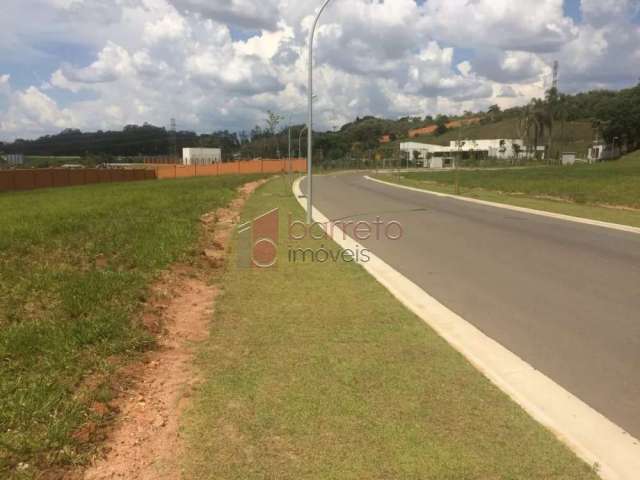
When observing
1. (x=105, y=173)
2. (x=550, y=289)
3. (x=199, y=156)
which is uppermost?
(x=199, y=156)

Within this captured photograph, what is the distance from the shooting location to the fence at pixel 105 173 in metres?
42.2

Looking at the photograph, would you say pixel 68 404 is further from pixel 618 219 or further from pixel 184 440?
pixel 618 219

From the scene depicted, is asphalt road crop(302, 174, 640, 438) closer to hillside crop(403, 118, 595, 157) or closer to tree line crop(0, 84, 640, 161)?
tree line crop(0, 84, 640, 161)

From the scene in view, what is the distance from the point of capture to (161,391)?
428cm

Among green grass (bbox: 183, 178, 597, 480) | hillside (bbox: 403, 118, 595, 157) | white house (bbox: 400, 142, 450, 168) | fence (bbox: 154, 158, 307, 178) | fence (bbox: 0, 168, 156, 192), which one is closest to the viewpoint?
green grass (bbox: 183, 178, 597, 480)

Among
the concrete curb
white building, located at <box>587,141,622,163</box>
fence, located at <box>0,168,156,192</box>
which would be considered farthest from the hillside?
the concrete curb

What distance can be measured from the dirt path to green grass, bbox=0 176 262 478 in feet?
0.63

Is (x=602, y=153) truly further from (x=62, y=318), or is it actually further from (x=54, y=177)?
(x=62, y=318)

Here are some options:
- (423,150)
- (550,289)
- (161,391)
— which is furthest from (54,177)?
(423,150)

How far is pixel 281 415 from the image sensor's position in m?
3.82

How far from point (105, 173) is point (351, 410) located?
57.3 metres

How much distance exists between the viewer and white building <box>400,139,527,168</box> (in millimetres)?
107012

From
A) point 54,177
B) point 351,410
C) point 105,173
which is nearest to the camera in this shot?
point 351,410

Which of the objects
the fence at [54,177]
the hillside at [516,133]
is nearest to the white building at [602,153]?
the hillside at [516,133]
